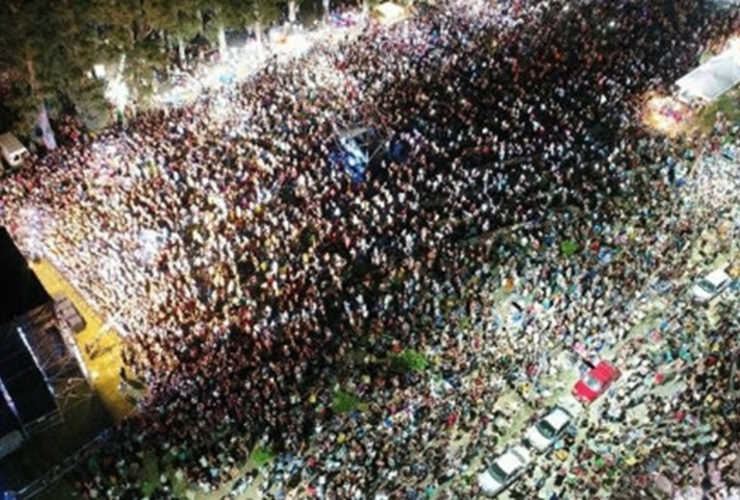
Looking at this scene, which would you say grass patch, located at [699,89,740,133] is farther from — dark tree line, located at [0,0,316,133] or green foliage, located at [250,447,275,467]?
green foliage, located at [250,447,275,467]

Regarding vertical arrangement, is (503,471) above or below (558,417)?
below

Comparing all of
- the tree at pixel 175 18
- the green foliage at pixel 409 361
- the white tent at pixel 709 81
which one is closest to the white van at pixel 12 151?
the tree at pixel 175 18

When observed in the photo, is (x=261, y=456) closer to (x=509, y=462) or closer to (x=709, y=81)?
(x=509, y=462)

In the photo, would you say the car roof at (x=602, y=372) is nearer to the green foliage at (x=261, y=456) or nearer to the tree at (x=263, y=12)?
the green foliage at (x=261, y=456)

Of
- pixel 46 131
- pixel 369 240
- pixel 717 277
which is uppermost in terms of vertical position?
pixel 46 131

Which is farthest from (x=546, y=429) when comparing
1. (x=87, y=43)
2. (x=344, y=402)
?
(x=87, y=43)
